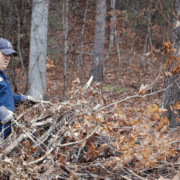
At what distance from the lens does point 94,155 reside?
2.01 meters

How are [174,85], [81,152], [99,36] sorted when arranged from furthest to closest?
[99,36] → [174,85] → [81,152]

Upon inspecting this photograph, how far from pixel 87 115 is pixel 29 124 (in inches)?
30.2

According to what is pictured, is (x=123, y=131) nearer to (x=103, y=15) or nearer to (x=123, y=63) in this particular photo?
(x=103, y=15)

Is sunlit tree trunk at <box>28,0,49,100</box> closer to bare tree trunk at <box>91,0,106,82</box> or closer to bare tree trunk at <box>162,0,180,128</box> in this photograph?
bare tree trunk at <box>91,0,106,82</box>

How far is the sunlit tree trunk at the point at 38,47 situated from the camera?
530 cm

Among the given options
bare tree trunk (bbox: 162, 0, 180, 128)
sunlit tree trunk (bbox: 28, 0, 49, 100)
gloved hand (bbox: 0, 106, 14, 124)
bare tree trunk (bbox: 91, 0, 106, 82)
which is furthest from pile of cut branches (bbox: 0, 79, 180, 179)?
bare tree trunk (bbox: 91, 0, 106, 82)

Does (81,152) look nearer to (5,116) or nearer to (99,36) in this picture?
(5,116)

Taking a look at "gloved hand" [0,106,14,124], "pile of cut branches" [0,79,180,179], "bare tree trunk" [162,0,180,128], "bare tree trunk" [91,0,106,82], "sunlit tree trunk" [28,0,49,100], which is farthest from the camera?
"bare tree trunk" [91,0,106,82]

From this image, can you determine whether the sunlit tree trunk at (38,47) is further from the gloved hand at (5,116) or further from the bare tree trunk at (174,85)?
the bare tree trunk at (174,85)

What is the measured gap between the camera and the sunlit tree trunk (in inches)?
209

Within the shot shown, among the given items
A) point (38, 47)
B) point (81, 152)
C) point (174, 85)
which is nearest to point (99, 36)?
point (38, 47)

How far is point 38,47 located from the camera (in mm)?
5453

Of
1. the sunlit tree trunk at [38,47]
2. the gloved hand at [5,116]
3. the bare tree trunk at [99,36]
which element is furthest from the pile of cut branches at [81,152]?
the bare tree trunk at [99,36]

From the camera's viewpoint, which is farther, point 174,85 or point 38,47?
point 38,47
